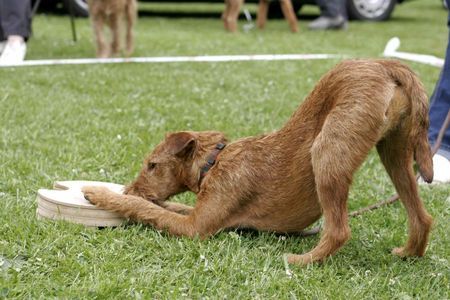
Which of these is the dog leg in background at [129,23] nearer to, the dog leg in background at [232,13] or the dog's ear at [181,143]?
the dog leg in background at [232,13]

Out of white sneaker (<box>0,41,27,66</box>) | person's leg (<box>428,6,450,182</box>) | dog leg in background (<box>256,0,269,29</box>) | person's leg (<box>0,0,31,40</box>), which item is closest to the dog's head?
person's leg (<box>428,6,450,182</box>)

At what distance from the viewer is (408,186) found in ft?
10.5

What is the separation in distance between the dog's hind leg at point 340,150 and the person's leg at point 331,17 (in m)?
11.3

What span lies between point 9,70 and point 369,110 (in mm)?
5756

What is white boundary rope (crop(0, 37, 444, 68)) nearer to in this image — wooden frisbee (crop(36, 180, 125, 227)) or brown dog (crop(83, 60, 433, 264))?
brown dog (crop(83, 60, 433, 264))

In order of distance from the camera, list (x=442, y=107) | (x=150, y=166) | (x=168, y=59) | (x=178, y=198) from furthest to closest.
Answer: (x=168, y=59), (x=442, y=107), (x=178, y=198), (x=150, y=166)

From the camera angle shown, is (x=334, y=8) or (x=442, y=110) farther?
(x=334, y=8)

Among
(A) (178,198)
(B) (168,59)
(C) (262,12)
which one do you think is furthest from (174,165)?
(C) (262,12)

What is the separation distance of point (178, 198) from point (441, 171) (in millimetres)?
1865

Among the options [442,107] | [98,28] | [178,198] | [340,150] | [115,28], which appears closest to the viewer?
[340,150]

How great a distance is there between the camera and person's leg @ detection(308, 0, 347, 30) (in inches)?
546

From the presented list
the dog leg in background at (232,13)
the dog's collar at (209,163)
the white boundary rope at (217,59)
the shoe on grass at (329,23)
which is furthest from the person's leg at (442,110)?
the shoe on grass at (329,23)

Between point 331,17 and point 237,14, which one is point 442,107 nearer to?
point 237,14

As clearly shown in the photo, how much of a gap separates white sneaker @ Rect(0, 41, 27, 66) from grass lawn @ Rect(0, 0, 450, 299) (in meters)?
0.38
